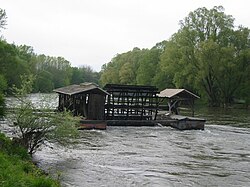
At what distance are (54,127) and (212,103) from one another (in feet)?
172

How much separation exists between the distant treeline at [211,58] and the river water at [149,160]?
1275 inches

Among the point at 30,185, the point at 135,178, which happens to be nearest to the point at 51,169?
the point at 135,178

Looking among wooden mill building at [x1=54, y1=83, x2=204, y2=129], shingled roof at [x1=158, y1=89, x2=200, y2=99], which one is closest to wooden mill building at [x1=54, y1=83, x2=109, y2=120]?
wooden mill building at [x1=54, y1=83, x2=204, y2=129]

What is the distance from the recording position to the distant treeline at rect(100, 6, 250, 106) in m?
59.6

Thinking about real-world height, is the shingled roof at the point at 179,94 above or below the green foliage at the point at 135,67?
below

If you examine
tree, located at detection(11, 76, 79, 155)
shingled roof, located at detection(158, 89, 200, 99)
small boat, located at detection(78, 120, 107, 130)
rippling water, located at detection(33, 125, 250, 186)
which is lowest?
rippling water, located at detection(33, 125, 250, 186)

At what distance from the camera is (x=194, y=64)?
205 feet

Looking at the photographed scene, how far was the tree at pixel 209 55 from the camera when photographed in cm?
5956

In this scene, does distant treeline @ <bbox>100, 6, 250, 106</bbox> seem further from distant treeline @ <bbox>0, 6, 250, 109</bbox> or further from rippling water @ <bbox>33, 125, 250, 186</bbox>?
rippling water @ <bbox>33, 125, 250, 186</bbox>

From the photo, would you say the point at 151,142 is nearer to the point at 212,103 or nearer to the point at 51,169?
the point at 51,169

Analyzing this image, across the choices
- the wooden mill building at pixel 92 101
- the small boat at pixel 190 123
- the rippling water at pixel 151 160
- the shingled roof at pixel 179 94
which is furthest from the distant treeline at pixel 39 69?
the rippling water at pixel 151 160

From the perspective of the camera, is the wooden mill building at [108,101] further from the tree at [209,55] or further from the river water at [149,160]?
the tree at [209,55]

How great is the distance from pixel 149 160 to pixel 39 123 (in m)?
5.76

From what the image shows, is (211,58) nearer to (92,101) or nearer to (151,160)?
(92,101)
